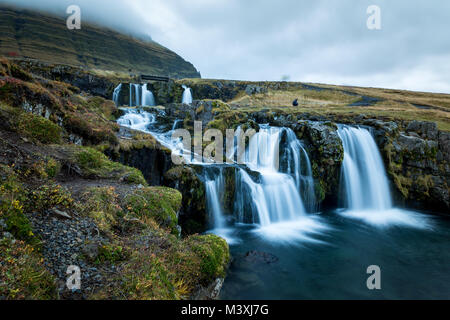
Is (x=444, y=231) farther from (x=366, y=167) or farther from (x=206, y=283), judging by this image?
(x=206, y=283)

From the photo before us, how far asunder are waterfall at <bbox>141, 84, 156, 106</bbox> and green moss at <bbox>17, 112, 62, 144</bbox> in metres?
43.7

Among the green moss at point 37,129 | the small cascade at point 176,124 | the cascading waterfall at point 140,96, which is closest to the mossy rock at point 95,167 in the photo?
the green moss at point 37,129

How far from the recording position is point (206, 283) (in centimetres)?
541

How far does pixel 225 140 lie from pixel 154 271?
62.4 ft

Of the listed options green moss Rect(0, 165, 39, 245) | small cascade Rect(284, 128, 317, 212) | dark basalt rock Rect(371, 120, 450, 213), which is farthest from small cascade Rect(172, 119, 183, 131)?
green moss Rect(0, 165, 39, 245)

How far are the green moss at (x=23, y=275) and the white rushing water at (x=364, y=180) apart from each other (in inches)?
766

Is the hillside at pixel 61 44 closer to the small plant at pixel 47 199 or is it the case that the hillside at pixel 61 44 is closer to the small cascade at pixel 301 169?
the small cascade at pixel 301 169

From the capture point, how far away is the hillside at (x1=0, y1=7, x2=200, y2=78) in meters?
125

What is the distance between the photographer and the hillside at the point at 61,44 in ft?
411

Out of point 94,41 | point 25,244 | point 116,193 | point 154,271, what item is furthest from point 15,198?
point 94,41

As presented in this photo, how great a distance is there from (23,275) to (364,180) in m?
22.7

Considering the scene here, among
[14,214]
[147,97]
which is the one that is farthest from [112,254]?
[147,97]

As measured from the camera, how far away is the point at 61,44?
5787 inches

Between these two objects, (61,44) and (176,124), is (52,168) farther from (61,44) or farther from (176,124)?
(61,44)
